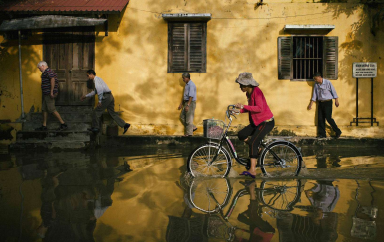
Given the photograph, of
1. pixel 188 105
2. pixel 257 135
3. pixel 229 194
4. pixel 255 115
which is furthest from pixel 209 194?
pixel 188 105

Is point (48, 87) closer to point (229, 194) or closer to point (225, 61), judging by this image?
point (225, 61)

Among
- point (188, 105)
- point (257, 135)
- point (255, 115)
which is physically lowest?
point (257, 135)

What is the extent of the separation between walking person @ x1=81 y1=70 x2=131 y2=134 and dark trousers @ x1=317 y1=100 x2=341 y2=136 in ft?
18.9

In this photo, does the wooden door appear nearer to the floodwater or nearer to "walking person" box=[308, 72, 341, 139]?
the floodwater

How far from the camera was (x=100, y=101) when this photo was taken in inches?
399

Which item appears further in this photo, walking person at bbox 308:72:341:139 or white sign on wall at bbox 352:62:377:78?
white sign on wall at bbox 352:62:377:78

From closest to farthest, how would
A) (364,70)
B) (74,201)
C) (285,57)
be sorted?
(74,201) → (364,70) → (285,57)

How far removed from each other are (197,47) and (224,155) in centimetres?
597

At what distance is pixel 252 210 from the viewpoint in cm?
439

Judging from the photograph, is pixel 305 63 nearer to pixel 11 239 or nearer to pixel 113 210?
pixel 113 210

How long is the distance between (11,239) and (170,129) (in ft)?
26.0

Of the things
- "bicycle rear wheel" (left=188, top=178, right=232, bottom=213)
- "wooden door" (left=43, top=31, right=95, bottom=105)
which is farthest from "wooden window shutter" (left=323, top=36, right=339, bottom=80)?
"wooden door" (left=43, top=31, right=95, bottom=105)

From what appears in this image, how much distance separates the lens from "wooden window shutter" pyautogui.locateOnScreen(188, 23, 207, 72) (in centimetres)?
1129

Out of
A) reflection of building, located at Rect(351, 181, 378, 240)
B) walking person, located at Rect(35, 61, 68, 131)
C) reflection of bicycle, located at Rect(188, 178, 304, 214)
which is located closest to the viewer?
reflection of building, located at Rect(351, 181, 378, 240)
